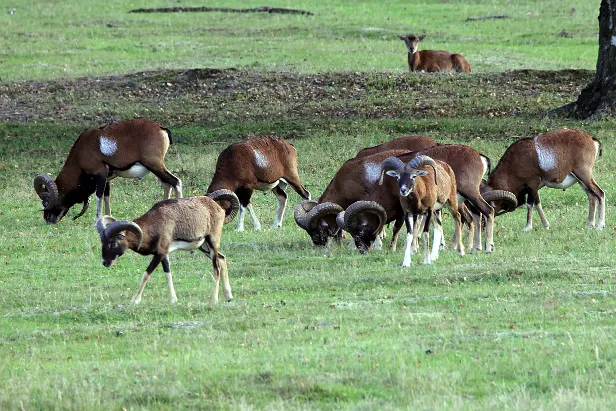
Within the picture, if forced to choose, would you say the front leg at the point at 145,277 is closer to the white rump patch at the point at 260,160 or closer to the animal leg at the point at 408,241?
the animal leg at the point at 408,241

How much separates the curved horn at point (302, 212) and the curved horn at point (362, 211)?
3.56 ft

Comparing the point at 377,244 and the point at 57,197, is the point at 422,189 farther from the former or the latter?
the point at 57,197

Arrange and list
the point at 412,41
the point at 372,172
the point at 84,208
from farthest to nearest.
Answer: the point at 412,41 < the point at 84,208 < the point at 372,172

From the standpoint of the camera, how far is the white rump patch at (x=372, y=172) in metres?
20.3

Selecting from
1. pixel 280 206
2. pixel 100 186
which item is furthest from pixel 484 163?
pixel 100 186

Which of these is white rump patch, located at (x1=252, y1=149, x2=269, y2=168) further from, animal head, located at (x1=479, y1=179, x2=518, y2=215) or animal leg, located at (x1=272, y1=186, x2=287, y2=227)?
animal head, located at (x1=479, y1=179, x2=518, y2=215)

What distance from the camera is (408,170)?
1780 centimetres

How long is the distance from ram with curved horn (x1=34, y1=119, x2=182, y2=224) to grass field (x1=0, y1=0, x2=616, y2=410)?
1.94 ft

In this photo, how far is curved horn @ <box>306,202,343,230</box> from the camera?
66.5 ft

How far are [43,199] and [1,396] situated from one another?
13.1 m

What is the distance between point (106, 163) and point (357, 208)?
6544 mm

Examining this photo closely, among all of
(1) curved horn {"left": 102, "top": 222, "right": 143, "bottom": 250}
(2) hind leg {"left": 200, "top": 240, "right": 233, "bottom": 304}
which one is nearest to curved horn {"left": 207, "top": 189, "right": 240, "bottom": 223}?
(2) hind leg {"left": 200, "top": 240, "right": 233, "bottom": 304}

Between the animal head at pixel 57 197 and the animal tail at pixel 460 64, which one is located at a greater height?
the animal tail at pixel 460 64

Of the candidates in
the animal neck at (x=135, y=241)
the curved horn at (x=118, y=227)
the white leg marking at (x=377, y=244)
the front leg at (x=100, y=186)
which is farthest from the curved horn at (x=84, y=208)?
the curved horn at (x=118, y=227)
